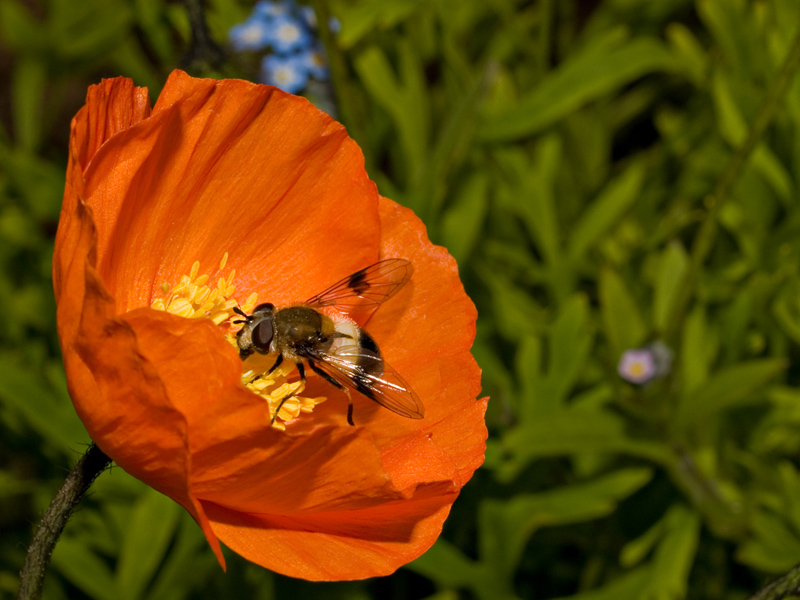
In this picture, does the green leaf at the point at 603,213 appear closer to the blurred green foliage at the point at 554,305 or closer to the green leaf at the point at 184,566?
the blurred green foliage at the point at 554,305

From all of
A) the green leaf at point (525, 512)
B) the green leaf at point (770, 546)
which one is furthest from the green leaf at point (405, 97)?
the green leaf at point (770, 546)

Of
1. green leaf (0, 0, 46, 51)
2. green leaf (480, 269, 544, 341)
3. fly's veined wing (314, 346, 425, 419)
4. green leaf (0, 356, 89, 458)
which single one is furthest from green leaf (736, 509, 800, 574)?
green leaf (0, 0, 46, 51)

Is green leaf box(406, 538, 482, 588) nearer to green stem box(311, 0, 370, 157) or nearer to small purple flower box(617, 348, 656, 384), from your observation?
small purple flower box(617, 348, 656, 384)

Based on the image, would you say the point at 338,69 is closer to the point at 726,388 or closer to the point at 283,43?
the point at 283,43

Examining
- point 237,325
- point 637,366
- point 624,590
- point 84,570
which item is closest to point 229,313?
point 237,325

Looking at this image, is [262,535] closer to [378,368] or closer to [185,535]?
[378,368]

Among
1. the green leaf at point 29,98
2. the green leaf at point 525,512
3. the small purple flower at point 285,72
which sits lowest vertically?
the green leaf at point 525,512
